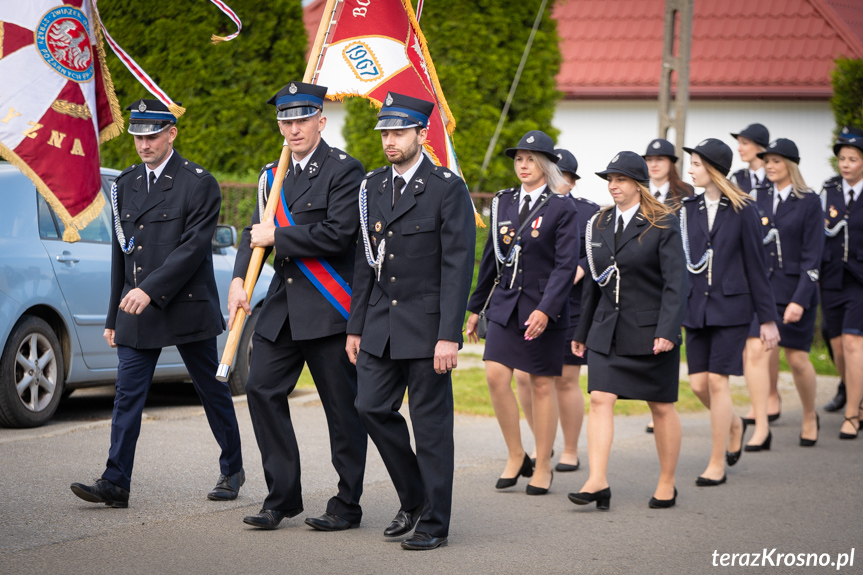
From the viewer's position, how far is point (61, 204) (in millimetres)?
6055

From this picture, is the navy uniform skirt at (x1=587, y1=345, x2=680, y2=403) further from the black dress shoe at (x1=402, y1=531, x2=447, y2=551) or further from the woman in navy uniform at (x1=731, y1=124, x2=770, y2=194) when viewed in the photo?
the woman in navy uniform at (x1=731, y1=124, x2=770, y2=194)

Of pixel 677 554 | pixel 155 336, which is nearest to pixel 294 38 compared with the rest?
pixel 155 336

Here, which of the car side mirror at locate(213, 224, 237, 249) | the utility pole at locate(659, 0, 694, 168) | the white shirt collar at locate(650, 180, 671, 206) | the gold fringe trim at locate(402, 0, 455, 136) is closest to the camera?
the gold fringe trim at locate(402, 0, 455, 136)

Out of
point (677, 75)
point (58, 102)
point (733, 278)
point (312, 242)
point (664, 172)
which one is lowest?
point (733, 278)

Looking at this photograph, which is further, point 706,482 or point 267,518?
point 706,482

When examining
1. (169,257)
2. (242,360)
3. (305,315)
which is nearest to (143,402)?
(169,257)

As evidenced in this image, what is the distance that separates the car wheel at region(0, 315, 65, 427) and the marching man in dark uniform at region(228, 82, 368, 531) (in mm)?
2598

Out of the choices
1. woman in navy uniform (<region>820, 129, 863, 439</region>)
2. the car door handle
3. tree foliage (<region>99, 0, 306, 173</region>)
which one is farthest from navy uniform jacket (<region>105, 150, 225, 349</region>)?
tree foliage (<region>99, 0, 306, 173</region>)

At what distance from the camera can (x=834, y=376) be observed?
1270cm

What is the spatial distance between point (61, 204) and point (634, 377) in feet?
11.4

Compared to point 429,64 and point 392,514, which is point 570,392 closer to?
point 392,514

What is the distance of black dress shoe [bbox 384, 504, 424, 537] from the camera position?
544 cm

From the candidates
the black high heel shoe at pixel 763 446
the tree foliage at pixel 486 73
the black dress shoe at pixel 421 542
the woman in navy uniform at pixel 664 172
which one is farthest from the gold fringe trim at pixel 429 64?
the tree foliage at pixel 486 73

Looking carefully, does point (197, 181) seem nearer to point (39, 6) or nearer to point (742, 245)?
point (39, 6)
